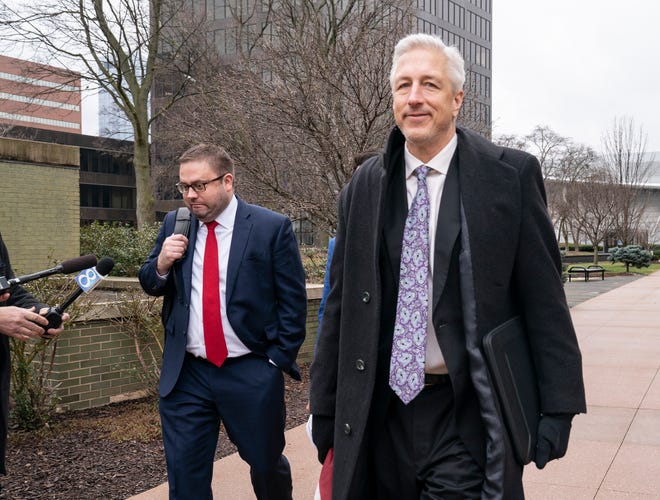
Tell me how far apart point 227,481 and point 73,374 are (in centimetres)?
255

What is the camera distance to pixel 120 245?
53.1 feet

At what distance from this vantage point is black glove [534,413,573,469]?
2.41 metres

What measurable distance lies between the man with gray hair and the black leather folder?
0.02 meters

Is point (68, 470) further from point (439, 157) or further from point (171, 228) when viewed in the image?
point (439, 157)

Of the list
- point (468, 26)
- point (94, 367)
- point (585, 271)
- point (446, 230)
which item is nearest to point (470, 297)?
point (446, 230)

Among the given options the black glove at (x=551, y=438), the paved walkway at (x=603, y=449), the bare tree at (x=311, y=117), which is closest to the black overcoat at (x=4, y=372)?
the paved walkway at (x=603, y=449)

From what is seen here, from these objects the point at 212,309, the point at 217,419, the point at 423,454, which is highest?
the point at 212,309

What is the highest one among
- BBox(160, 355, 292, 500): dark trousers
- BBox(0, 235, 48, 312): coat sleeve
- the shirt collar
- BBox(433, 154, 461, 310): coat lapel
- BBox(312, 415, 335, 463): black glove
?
the shirt collar

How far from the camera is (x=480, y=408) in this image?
7.70ft

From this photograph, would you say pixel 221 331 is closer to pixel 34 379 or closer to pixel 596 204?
pixel 34 379

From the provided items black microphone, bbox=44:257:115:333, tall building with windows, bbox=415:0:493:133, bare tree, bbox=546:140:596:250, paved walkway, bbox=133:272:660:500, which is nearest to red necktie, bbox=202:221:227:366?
black microphone, bbox=44:257:115:333

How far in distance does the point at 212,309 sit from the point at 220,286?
13 centimetres

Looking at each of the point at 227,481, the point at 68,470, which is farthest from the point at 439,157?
the point at 68,470

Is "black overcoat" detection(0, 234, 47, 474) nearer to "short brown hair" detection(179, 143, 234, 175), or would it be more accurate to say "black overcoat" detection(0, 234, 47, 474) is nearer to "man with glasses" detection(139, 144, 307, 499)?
"man with glasses" detection(139, 144, 307, 499)
